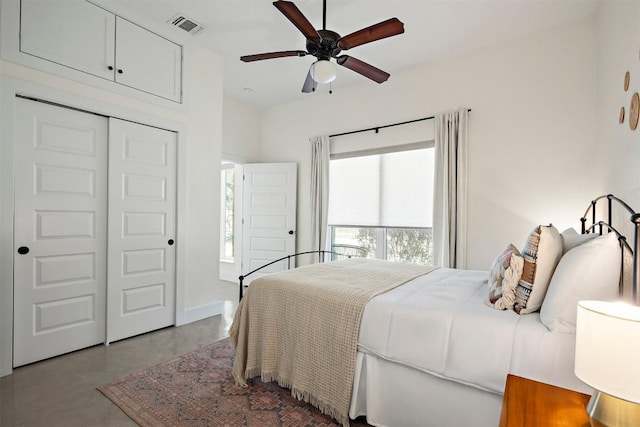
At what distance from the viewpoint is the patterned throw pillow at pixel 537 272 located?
1481 mm

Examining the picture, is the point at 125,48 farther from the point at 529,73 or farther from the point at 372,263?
the point at 529,73

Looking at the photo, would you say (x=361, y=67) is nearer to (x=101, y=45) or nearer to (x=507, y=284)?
(x=507, y=284)

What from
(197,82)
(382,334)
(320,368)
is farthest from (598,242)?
(197,82)

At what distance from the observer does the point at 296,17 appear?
202 centimetres

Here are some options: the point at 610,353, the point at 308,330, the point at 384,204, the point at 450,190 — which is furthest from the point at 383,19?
the point at 610,353

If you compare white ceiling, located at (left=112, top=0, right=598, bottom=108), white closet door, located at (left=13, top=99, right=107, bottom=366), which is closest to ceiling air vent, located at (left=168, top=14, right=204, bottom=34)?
white ceiling, located at (left=112, top=0, right=598, bottom=108)

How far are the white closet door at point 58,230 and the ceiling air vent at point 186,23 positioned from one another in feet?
3.83

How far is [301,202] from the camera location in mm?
5000

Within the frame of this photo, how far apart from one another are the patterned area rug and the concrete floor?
0.10 metres

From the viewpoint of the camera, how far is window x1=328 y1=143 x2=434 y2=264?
3930mm

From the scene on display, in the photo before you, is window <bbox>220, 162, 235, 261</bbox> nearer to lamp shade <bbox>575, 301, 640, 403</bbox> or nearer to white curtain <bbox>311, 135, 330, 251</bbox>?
white curtain <bbox>311, 135, 330, 251</bbox>

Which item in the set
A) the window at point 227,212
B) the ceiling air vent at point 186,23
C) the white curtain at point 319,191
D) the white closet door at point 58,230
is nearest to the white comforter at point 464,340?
the white closet door at point 58,230

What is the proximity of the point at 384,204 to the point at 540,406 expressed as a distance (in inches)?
132

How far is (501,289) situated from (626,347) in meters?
0.88
